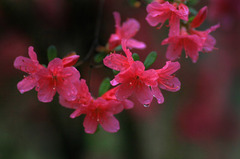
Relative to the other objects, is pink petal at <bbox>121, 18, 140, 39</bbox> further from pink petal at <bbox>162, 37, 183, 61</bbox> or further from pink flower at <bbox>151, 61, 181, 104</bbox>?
pink flower at <bbox>151, 61, 181, 104</bbox>

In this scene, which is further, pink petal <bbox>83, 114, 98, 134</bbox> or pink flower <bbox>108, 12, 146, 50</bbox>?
pink flower <bbox>108, 12, 146, 50</bbox>

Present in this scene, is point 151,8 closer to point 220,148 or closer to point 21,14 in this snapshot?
point 21,14

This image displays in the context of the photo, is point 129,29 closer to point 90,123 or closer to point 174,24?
point 174,24

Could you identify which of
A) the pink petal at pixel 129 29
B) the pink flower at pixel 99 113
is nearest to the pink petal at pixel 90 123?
the pink flower at pixel 99 113

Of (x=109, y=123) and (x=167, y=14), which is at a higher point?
(x=167, y=14)

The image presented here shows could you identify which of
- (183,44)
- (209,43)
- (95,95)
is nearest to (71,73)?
(183,44)

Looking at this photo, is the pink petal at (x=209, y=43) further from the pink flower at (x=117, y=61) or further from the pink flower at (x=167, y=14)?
the pink flower at (x=117, y=61)

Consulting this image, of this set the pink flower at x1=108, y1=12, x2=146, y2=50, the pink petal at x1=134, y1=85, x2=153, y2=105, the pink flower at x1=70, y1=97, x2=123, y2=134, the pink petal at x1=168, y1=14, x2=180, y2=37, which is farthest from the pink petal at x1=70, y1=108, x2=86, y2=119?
the pink petal at x1=168, y1=14, x2=180, y2=37
